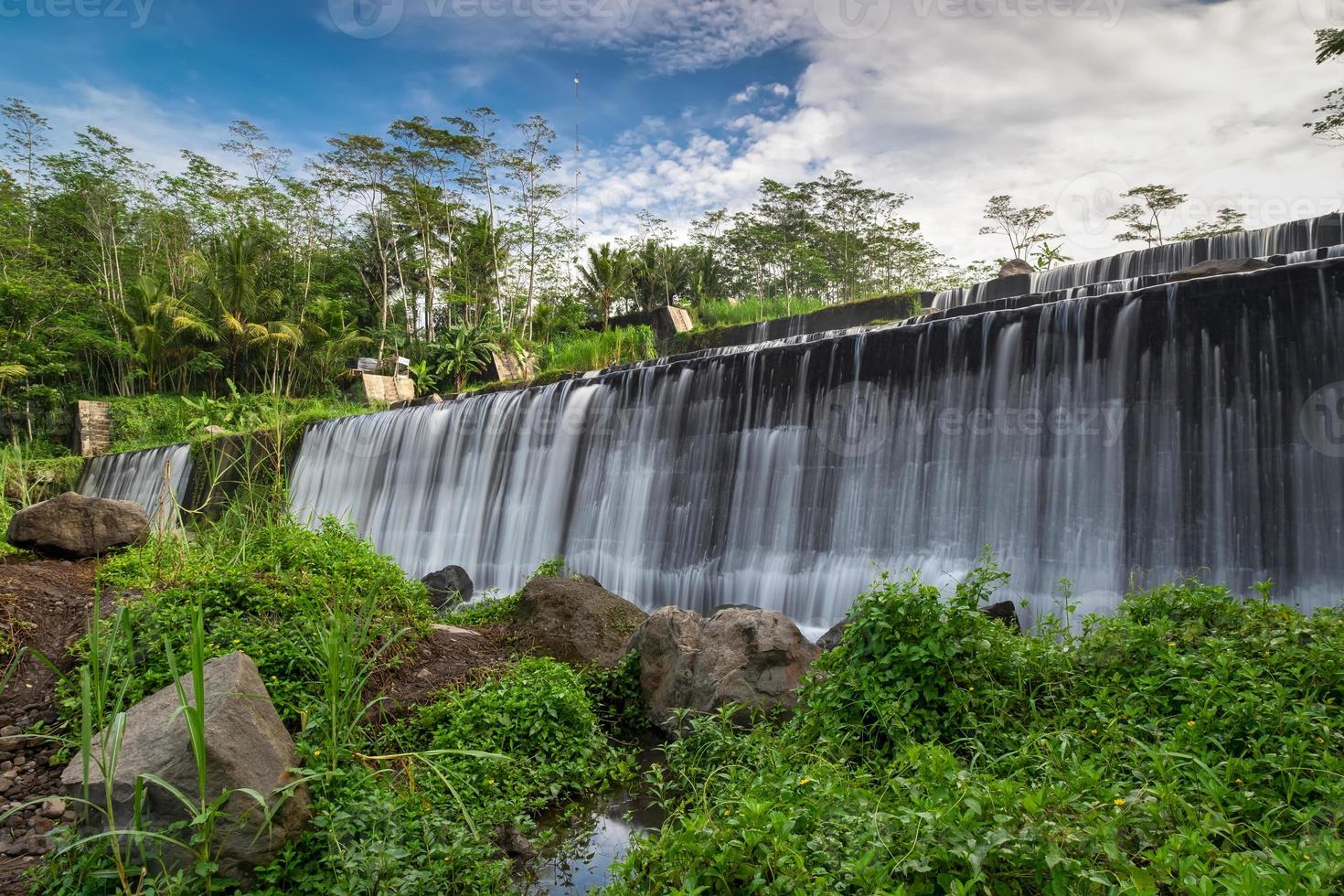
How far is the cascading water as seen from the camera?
5.79m

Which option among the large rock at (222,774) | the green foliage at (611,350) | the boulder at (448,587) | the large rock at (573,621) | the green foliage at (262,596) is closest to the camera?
the large rock at (222,774)

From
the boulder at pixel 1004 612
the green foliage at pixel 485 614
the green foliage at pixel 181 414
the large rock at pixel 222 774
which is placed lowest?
the large rock at pixel 222 774

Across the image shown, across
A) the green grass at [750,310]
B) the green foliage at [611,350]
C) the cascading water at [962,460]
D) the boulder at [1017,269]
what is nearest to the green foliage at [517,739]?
the cascading water at [962,460]

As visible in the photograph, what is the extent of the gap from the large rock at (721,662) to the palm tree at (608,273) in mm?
25648

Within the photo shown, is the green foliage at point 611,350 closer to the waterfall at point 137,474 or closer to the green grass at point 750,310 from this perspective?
the green grass at point 750,310

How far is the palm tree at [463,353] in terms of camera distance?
2723 centimetres

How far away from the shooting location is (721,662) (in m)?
4.81

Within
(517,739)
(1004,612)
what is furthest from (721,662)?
(1004,612)

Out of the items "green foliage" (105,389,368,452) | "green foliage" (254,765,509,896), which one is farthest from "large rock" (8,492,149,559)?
"green foliage" (105,389,368,452)

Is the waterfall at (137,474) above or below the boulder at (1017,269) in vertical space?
below

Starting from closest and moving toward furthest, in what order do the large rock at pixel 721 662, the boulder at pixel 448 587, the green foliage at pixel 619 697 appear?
the large rock at pixel 721 662 → the green foliage at pixel 619 697 → the boulder at pixel 448 587

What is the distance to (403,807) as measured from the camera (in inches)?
132

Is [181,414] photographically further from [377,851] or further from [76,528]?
[377,851]

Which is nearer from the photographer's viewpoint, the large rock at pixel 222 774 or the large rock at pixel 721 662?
the large rock at pixel 222 774
